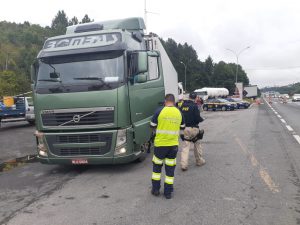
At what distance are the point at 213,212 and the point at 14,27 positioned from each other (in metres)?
139

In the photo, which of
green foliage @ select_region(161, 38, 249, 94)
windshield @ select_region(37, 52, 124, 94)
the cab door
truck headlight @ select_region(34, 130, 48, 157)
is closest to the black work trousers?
the cab door

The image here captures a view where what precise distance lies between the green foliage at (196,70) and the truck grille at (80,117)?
102 m

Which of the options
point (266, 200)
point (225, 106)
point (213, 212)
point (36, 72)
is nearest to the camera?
point (213, 212)

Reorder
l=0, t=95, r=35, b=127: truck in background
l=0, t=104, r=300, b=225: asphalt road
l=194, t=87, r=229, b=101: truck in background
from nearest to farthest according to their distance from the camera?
1. l=0, t=104, r=300, b=225: asphalt road
2. l=0, t=95, r=35, b=127: truck in background
3. l=194, t=87, r=229, b=101: truck in background

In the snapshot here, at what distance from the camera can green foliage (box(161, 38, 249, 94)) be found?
110750 millimetres

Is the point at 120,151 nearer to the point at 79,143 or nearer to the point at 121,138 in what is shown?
the point at 121,138

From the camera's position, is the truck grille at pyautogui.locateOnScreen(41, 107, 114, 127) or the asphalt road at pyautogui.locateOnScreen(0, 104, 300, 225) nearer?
the asphalt road at pyautogui.locateOnScreen(0, 104, 300, 225)

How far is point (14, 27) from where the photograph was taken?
12962 cm

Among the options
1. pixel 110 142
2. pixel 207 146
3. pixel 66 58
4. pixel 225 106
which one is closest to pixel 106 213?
pixel 110 142

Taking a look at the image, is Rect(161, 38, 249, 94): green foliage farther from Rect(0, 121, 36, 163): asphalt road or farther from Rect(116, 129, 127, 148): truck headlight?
Rect(116, 129, 127, 148): truck headlight

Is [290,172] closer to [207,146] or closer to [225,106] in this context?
[207,146]

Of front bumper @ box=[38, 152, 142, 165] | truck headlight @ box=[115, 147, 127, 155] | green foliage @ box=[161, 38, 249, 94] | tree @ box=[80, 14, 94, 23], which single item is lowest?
front bumper @ box=[38, 152, 142, 165]

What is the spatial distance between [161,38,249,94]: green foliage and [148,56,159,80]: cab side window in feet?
325

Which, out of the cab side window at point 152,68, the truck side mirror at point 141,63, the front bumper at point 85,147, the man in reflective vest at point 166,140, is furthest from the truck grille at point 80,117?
the cab side window at point 152,68
